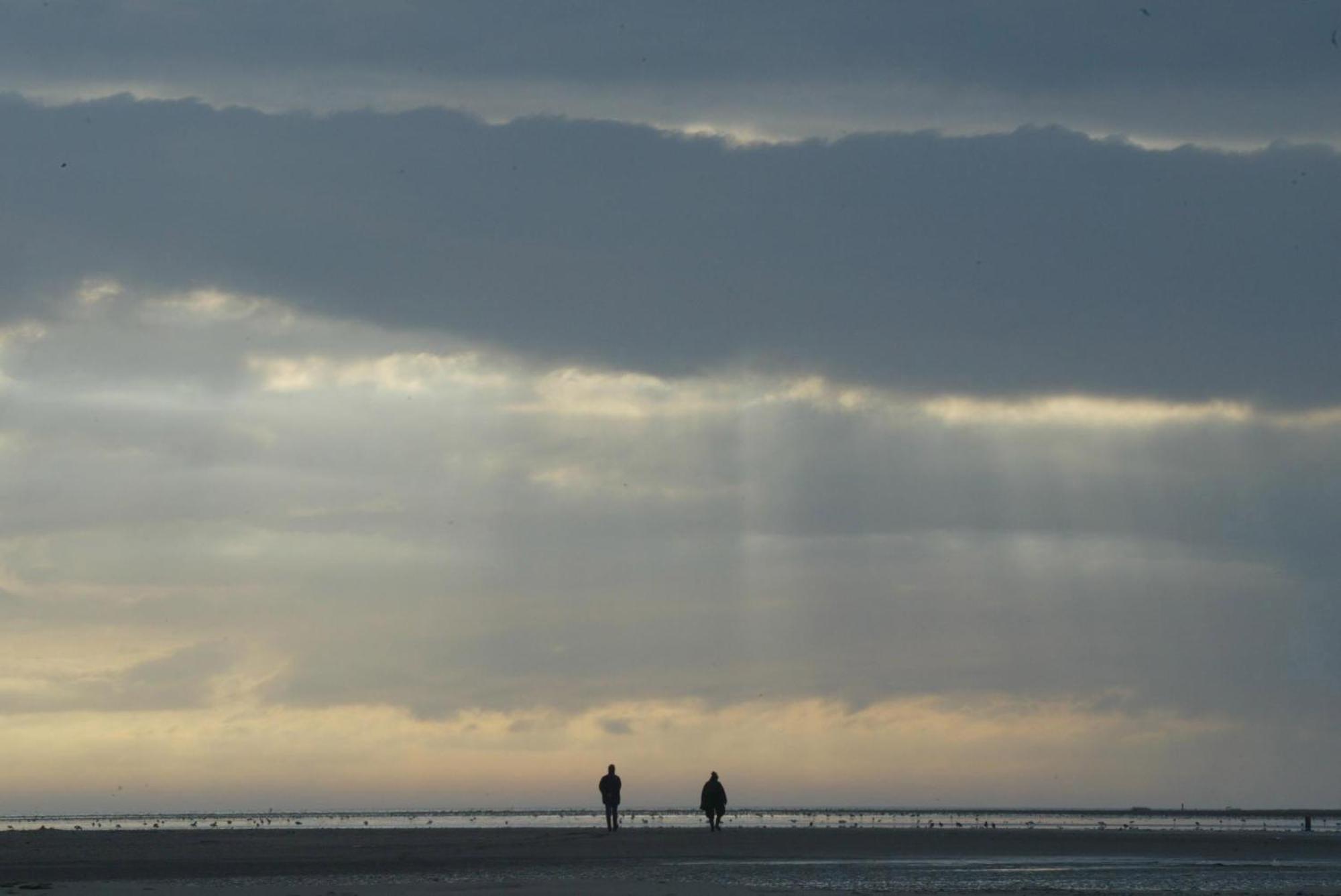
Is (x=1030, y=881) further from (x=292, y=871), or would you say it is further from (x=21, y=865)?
(x=21, y=865)

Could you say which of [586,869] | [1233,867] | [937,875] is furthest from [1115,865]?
[586,869]

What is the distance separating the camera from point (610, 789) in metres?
54.3

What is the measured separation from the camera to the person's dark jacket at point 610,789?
5422 centimetres

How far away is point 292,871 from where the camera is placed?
121ft

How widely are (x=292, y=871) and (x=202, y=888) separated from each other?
5.53 m

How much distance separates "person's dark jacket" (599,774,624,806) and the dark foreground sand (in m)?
1.19

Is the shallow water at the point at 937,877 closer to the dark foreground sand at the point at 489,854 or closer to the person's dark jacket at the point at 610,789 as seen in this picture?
the dark foreground sand at the point at 489,854

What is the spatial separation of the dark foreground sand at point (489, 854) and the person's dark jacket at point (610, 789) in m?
1.19

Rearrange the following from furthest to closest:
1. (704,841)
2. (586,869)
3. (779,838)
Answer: (779,838) → (704,841) → (586,869)

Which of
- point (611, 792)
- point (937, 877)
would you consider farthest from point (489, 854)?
point (937, 877)

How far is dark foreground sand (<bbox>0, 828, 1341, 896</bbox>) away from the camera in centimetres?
3222

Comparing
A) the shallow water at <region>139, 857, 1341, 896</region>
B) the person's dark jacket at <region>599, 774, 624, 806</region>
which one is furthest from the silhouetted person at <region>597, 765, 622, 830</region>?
the shallow water at <region>139, 857, 1341, 896</region>

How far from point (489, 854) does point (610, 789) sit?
1095 cm

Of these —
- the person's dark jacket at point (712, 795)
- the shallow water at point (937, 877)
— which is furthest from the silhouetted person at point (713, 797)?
the shallow water at point (937, 877)
